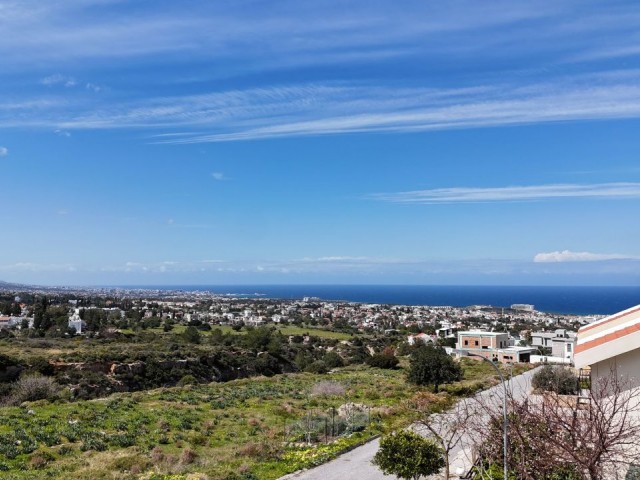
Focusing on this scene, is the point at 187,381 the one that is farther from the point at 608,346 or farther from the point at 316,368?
the point at 608,346

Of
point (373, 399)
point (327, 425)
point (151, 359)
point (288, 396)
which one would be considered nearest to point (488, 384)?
point (373, 399)

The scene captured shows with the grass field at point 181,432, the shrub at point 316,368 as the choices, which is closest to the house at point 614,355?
the grass field at point 181,432

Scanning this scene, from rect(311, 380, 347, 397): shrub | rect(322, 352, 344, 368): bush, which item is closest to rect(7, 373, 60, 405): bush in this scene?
rect(311, 380, 347, 397): shrub

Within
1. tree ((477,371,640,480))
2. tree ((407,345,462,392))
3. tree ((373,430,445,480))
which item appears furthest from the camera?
tree ((407,345,462,392))

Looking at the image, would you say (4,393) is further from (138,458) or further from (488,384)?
(488,384)

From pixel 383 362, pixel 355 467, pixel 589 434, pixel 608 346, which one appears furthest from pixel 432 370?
pixel 608 346

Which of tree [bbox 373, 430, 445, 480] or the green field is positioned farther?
the green field

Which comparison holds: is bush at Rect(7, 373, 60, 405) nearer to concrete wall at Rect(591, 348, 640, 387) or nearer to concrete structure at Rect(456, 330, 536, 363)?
concrete wall at Rect(591, 348, 640, 387)
